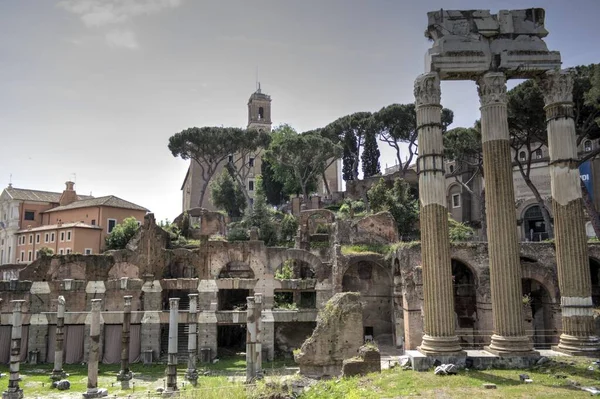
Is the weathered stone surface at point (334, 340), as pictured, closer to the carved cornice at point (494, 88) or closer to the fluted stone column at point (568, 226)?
the fluted stone column at point (568, 226)

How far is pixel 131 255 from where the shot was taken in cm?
2586

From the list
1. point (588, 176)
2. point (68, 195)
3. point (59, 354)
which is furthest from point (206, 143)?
point (588, 176)

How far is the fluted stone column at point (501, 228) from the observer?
11.5 metres

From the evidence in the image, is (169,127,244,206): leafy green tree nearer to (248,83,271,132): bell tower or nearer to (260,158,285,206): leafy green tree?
(260,158,285,206): leafy green tree

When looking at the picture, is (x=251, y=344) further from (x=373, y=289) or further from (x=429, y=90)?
(x=373, y=289)

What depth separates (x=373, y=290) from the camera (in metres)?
26.0

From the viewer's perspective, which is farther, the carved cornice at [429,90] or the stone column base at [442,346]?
the carved cornice at [429,90]

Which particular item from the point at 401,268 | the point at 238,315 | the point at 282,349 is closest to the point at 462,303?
the point at 401,268

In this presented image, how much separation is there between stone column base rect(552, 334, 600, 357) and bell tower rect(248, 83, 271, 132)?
56760 mm

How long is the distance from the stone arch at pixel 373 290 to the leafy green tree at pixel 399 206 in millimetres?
6628

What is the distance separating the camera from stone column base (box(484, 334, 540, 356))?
11.3m

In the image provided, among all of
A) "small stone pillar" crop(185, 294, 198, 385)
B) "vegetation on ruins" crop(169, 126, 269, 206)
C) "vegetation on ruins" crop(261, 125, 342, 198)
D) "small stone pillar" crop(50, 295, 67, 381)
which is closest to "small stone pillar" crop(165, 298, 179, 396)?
"small stone pillar" crop(185, 294, 198, 385)

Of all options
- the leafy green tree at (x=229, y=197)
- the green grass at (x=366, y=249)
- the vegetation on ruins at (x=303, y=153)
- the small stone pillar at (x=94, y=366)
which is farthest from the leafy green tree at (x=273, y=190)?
the small stone pillar at (x=94, y=366)

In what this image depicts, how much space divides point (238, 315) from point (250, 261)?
3.20m
